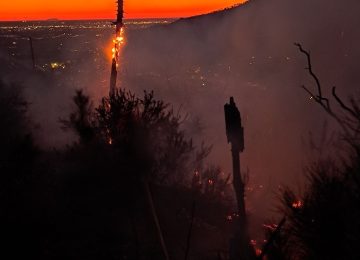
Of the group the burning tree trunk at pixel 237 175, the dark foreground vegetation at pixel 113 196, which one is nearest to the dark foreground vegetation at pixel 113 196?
the dark foreground vegetation at pixel 113 196

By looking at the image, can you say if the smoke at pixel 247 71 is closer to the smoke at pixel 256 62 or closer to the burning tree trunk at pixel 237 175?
the smoke at pixel 256 62

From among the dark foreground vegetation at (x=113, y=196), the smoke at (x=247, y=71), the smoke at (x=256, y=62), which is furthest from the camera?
the smoke at (x=256, y=62)

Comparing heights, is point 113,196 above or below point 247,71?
below

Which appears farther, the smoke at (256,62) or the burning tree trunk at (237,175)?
the smoke at (256,62)

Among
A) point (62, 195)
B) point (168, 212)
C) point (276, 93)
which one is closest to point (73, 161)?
point (62, 195)

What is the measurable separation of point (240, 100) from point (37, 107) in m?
23.9

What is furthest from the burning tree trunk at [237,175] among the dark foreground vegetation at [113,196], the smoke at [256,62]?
the smoke at [256,62]

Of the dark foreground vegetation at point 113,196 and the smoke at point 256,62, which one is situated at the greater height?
the smoke at point 256,62

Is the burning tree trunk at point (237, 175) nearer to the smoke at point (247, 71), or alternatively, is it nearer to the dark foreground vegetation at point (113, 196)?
the dark foreground vegetation at point (113, 196)

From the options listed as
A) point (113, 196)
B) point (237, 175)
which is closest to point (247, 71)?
point (113, 196)

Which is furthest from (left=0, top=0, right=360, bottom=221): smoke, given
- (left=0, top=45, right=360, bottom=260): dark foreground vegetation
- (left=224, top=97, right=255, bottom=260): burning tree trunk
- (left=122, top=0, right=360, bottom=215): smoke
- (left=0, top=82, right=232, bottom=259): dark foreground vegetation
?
(left=224, top=97, right=255, bottom=260): burning tree trunk

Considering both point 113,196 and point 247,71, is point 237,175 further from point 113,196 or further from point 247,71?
point 247,71

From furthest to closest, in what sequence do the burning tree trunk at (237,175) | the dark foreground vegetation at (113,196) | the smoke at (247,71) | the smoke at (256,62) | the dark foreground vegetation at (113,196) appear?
the smoke at (256,62)
the smoke at (247,71)
the dark foreground vegetation at (113,196)
the dark foreground vegetation at (113,196)
the burning tree trunk at (237,175)

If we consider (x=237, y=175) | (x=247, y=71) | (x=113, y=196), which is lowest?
(x=113, y=196)
